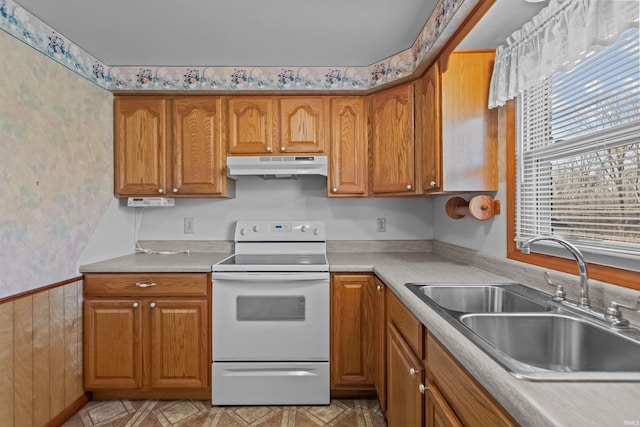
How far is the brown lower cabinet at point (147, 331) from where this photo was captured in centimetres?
196

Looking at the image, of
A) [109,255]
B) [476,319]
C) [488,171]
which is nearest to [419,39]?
[488,171]

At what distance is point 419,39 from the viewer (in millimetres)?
1815

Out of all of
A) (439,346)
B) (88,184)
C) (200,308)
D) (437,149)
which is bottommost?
(200,308)

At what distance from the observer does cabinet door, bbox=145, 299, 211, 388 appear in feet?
6.42

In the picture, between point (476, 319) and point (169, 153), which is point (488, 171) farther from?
point (169, 153)

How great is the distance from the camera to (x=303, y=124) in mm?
2277

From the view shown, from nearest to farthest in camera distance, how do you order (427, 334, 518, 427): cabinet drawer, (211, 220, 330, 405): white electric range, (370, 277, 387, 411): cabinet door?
(427, 334, 518, 427): cabinet drawer
(370, 277, 387, 411): cabinet door
(211, 220, 330, 405): white electric range

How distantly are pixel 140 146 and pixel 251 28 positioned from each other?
122 centimetres

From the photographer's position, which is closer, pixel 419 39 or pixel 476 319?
pixel 476 319

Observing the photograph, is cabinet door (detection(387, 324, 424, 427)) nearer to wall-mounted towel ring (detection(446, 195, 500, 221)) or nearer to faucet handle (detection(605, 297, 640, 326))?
faucet handle (detection(605, 297, 640, 326))

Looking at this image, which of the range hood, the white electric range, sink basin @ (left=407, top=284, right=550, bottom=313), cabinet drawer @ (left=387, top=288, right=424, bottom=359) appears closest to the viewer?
cabinet drawer @ (left=387, top=288, right=424, bottom=359)

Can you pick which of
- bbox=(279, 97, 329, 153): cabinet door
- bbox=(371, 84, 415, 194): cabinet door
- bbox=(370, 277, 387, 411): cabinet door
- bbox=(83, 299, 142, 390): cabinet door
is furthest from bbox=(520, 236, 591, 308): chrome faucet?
bbox=(83, 299, 142, 390): cabinet door

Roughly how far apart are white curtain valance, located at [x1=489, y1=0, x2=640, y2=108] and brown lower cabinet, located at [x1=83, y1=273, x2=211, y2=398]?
6.53 feet

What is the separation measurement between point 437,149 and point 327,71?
40.0 inches
